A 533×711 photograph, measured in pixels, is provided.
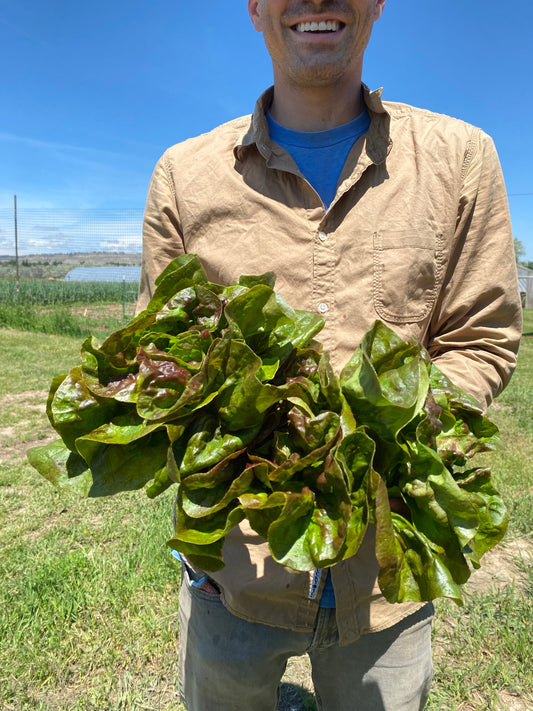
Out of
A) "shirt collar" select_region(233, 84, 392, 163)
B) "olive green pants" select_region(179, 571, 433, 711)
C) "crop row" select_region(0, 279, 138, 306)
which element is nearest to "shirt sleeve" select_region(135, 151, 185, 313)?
"shirt collar" select_region(233, 84, 392, 163)

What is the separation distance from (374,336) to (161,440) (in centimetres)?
59

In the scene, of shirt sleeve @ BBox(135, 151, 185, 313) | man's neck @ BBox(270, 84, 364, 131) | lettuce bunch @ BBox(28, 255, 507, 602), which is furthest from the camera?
shirt sleeve @ BBox(135, 151, 185, 313)

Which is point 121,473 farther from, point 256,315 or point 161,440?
point 256,315

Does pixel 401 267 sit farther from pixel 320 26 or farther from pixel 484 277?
pixel 320 26

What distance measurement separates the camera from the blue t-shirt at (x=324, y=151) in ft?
6.75

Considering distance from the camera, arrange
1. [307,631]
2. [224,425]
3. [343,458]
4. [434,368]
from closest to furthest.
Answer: [343,458]
[224,425]
[434,368]
[307,631]

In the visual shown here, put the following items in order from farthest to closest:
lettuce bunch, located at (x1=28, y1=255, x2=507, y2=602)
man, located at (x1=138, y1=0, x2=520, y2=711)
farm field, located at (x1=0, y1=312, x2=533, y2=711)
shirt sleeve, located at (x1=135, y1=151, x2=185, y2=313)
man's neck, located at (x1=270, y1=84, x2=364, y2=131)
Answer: farm field, located at (x1=0, y1=312, x2=533, y2=711) → shirt sleeve, located at (x1=135, y1=151, x2=185, y2=313) → man's neck, located at (x1=270, y1=84, x2=364, y2=131) → man, located at (x1=138, y1=0, x2=520, y2=711) → lettuce bunch, located at (x1=28, y1=255, x2=507, y2=602)

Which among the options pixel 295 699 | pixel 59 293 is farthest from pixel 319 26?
pixel 59 293

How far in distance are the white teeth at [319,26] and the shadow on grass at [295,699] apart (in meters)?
3.32

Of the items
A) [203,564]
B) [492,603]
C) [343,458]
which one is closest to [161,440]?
[203,564]

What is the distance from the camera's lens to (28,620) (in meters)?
3.49

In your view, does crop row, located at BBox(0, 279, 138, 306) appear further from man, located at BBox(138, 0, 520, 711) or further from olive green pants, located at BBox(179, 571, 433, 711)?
olive green pants, located at BBox(179, 571, 433, 711)

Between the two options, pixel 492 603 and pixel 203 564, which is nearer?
pixel 203 564

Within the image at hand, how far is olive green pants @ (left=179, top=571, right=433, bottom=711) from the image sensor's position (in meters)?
1.91
